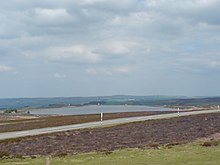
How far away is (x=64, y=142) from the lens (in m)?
44.3

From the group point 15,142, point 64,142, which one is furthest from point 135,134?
point 15,142

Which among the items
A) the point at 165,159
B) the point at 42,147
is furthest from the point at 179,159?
the point at 42,147

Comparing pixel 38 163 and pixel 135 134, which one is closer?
pixel 38 163

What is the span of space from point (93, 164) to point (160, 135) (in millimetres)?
26433

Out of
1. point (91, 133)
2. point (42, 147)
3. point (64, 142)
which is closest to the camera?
point (42, 147)

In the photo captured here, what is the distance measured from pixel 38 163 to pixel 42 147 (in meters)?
14.7

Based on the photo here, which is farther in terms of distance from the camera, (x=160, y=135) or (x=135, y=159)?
(x=160, y=135)

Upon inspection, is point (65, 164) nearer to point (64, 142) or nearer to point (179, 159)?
point (179, 159)

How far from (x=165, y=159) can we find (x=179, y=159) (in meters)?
0.85

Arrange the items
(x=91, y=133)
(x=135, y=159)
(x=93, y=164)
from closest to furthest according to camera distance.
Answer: (x=93, y=164), (x=135, y=159), (x=91, y=133)

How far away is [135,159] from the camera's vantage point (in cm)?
2525

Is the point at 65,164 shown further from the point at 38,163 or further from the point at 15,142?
the point at 15,142

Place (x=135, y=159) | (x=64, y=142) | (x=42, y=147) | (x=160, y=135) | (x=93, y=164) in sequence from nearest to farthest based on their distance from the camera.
Answer: (x=93, y=164) < (x=135, y=159) < (x=42, y=147) < (x=64, y=142) < (x=160, y=135)

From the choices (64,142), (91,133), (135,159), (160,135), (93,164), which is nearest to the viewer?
(93,164)
